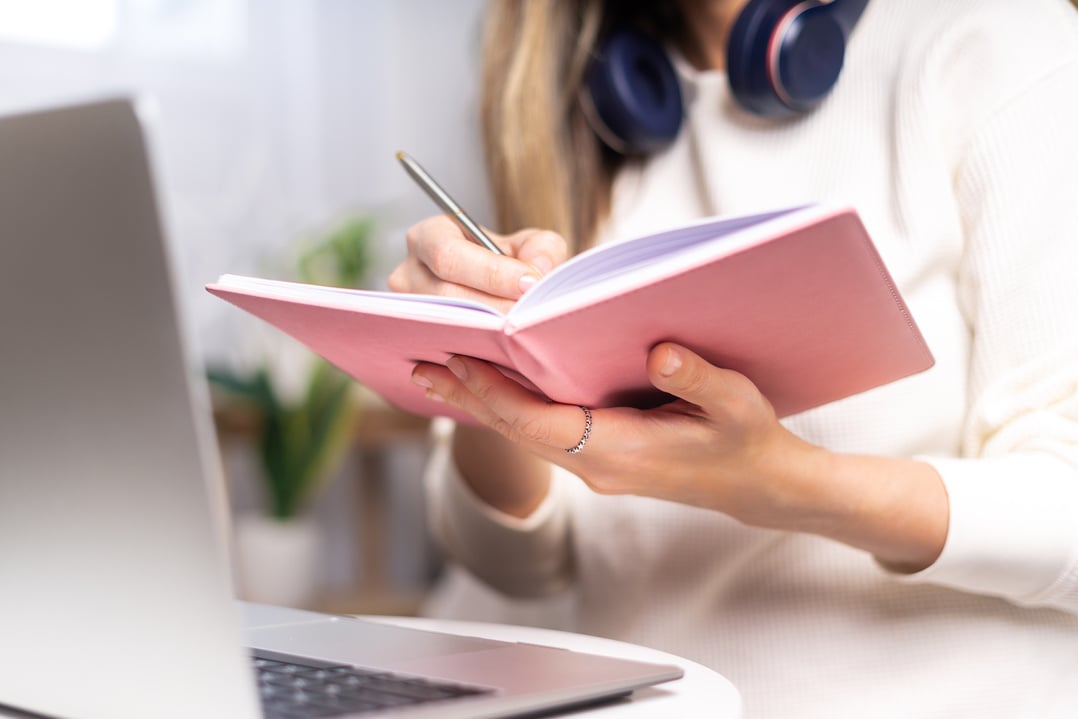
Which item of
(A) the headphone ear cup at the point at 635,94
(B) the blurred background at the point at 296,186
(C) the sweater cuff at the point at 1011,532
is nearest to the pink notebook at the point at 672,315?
(C) the sweater cuff at the point at 1011,532

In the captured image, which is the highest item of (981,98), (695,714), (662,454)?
(981,98)

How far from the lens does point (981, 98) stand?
2.59 ft

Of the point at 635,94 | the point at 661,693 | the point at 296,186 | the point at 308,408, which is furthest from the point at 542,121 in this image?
the point at 296,186

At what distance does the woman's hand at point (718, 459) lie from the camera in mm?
545

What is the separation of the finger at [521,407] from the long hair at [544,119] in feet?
1.61

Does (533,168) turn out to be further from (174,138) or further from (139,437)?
(174,138)

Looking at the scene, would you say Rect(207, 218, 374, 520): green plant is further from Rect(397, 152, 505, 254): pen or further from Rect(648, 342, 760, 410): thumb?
Rect(648, 342, 760, 410): thumb

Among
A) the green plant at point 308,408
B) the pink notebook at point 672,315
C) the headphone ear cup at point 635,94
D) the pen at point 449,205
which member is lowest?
the pink notebook at point 672,315

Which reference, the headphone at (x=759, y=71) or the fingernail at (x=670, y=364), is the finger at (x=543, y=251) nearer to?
the fingernail at (x=670, y=364)

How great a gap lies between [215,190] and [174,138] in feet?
0.52

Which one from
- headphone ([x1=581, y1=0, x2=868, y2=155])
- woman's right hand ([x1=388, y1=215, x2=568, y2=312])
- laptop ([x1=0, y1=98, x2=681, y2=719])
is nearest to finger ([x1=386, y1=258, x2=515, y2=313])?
woman's right hand ([x1=388, y1=215, x2=568, y2=312])

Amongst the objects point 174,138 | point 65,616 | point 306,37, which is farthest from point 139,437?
point 306,37

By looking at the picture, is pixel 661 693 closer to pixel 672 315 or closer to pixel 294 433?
pixel 672 315

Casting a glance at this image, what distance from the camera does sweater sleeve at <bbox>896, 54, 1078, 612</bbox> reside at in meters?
0.66
